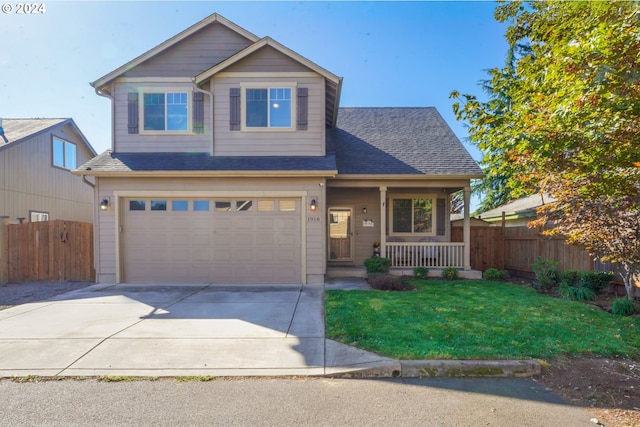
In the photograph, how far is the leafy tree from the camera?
3.52 m

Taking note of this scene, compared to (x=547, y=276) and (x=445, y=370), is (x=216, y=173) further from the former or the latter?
(x=547, y=276)

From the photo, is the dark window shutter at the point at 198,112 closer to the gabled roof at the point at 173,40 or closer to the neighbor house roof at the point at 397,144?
the gabled roof at the point at 173,40

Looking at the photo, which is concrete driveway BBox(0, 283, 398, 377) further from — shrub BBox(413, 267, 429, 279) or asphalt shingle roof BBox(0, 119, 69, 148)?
asphalt shingle roof BBox(0, 119, 69, 148)

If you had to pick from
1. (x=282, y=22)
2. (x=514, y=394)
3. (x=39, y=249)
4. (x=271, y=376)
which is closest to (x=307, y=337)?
(x=271, y=376)

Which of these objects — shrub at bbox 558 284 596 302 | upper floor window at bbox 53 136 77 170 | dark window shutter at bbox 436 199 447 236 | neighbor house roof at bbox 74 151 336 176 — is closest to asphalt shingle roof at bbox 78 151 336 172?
neighbor house roof at bbox 74 151 336 176

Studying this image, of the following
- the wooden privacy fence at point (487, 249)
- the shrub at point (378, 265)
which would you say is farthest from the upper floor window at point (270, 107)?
the wooden privacy fence at point (487, 249)

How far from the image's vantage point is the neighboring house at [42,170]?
11617mm

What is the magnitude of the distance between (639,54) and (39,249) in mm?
13388

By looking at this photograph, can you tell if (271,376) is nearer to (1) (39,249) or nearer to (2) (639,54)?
(2) (639,54)

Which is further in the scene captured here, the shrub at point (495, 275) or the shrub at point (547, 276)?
the shrub at point (495, 275)

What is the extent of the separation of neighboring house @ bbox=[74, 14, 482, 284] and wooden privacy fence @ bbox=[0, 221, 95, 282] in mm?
1117

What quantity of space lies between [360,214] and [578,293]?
624 centimetres

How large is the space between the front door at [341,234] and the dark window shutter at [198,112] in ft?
16.1

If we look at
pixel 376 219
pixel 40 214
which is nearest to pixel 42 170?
pixel 40 214
